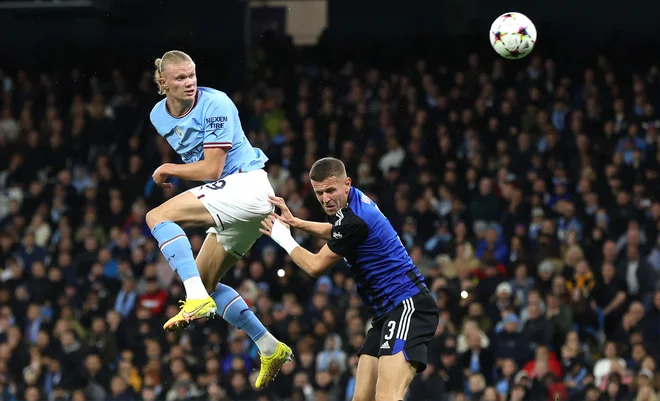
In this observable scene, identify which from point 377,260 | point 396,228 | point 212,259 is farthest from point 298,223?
point 396,228

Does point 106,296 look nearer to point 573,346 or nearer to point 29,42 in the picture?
point 573,346

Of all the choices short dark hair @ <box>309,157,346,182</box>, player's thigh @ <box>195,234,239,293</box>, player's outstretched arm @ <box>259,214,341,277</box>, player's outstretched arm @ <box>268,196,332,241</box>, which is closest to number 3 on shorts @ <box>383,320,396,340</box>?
player's outstretched arm @ <box>259,214,341,277</box>

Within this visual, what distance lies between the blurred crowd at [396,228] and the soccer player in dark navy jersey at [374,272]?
4804 mm

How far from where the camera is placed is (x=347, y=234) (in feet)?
27.2

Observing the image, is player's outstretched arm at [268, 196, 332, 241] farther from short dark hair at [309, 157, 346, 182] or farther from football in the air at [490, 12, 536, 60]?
football in the air at [490, 12, 536, 60]

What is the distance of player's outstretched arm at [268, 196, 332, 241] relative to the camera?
8406 mm

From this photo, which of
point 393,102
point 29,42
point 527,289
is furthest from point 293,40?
point 527,289

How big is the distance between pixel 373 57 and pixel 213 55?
342 cm

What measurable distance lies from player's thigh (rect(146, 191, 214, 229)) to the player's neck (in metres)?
0.60

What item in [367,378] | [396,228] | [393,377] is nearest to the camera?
[393,377]

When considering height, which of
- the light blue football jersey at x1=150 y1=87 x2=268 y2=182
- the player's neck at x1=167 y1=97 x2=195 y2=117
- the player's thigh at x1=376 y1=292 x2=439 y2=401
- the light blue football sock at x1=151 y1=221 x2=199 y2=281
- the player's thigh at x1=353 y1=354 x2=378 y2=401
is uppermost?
the player's neck at x1=167 y1=97 x2=195 y2=117

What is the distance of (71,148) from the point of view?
1941 cm

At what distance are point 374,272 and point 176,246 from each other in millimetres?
1516

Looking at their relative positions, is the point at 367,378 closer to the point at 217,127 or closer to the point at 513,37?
the point at 217,127
